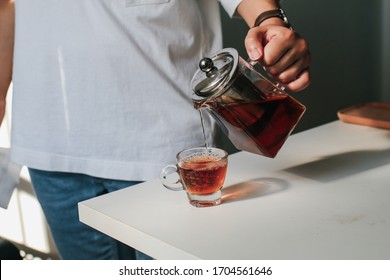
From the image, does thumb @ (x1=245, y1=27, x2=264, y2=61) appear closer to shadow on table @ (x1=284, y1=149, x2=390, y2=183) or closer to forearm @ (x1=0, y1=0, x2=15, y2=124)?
shadow on table @ (x1=284, y1=149, x2=390, y2=183)

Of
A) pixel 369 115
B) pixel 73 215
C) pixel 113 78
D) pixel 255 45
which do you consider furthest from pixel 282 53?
pixel 73 215

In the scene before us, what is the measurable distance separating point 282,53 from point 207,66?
142mm

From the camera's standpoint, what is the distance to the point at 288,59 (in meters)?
1.01

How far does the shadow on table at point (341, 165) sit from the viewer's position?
3.55 feet

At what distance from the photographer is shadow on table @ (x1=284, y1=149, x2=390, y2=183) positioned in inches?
42.6

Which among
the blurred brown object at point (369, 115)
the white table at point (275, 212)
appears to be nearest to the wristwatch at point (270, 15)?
the white table at point (275, 212)

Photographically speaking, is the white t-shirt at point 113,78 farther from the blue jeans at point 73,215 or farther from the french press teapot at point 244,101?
the french press teapot at point 244,101

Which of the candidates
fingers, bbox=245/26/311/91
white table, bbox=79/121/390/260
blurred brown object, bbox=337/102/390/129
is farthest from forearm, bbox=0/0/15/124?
blurred brown object, bbox=337/102/390/129

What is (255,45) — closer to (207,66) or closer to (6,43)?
(207,66)

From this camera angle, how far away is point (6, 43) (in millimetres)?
1396

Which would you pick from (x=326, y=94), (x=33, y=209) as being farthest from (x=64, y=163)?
(x=326, y=94)

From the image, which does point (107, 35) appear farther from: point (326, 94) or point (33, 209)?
point (326, 94)
